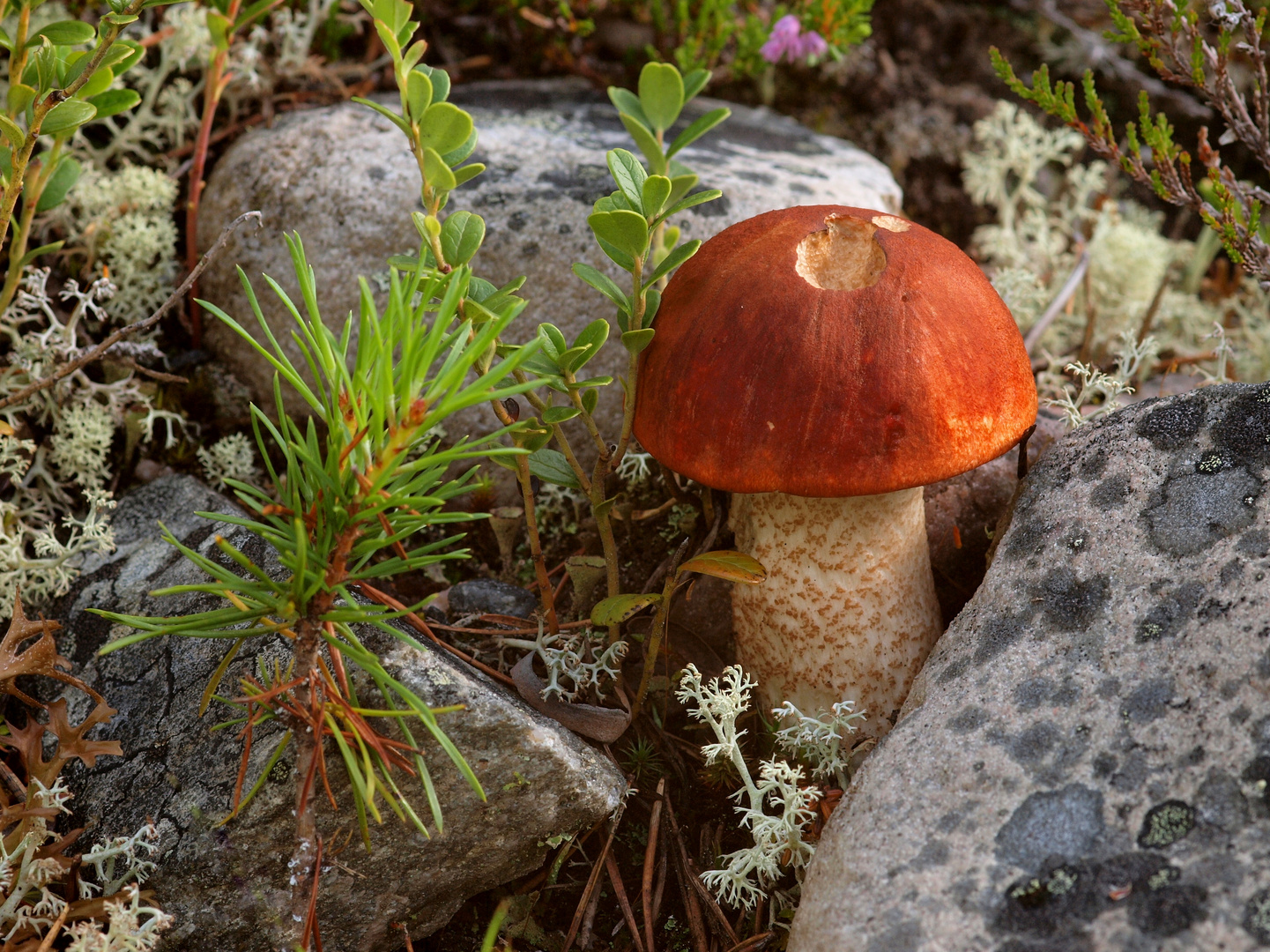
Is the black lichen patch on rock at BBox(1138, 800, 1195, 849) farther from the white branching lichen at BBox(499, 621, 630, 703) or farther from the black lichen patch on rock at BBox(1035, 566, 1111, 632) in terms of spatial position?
the white branching lichen at BBox(499, 621, 630, 703)

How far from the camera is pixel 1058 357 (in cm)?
303

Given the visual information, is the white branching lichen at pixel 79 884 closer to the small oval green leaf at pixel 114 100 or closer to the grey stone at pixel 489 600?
the grey stone at pixel 489 600

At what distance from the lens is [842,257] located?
1.89 meters

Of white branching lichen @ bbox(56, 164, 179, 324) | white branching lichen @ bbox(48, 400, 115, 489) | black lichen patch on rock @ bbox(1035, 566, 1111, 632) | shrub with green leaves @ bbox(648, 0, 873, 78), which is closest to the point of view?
black lichen patch on rock @ bbox(1035, 566, 1111, 632)

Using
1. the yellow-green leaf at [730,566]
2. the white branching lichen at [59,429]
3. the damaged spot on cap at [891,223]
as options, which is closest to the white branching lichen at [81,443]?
the white branching lichen at [59,429]

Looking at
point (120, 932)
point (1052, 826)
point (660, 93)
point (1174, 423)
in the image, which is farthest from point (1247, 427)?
point (120, 932)

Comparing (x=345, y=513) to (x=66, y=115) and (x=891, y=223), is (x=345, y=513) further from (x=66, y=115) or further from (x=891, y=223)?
(x=891, y=223)

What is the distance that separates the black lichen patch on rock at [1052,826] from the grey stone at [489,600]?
110cm

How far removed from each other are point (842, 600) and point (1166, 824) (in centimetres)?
78

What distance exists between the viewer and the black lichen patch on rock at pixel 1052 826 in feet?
4.74

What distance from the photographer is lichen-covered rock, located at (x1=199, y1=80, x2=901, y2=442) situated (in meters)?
2.56

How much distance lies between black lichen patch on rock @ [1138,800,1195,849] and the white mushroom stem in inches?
27.8

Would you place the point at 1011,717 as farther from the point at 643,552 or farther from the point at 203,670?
the point at 203,670

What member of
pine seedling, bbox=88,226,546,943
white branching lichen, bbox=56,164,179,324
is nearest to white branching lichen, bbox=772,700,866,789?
pine seedling, bbox=88,226,546,943
